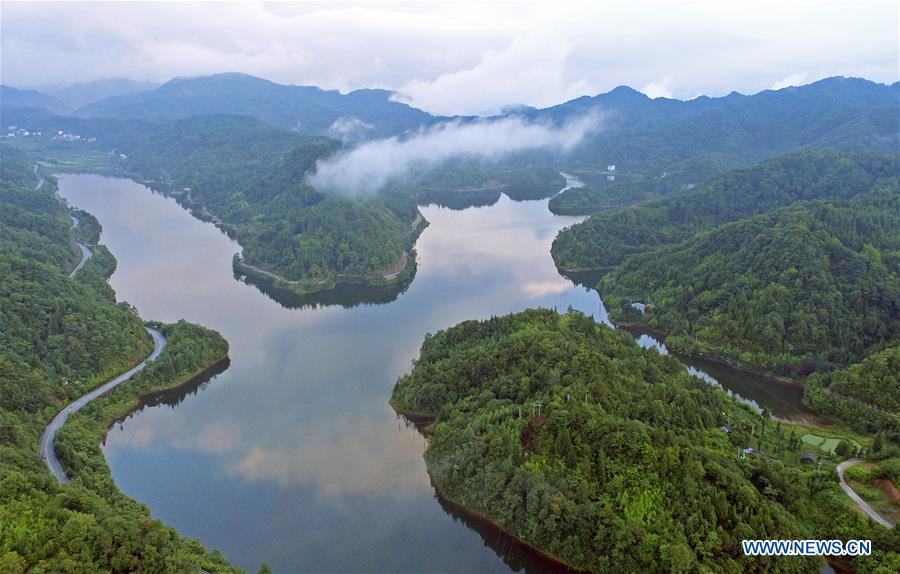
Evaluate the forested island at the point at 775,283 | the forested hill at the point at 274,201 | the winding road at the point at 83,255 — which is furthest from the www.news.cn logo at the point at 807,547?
→ the winding road at the point at 83,255

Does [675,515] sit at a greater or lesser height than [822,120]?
lesser

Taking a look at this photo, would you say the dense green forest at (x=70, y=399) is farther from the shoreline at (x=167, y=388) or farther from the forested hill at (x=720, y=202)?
the forested hill at (x=720, y=202)

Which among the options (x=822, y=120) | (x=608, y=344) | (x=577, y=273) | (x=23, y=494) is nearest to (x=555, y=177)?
(x=822, y=120)

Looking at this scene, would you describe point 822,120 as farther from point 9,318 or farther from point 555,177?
point 9,318

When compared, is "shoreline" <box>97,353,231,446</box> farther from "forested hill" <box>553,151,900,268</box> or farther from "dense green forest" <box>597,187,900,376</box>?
"forested hill" <box>553,151,900,268</box>

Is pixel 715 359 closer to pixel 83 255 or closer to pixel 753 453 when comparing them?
pixel 753 453

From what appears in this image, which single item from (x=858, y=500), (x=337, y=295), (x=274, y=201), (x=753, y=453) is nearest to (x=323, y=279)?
(x=337, y=295)
